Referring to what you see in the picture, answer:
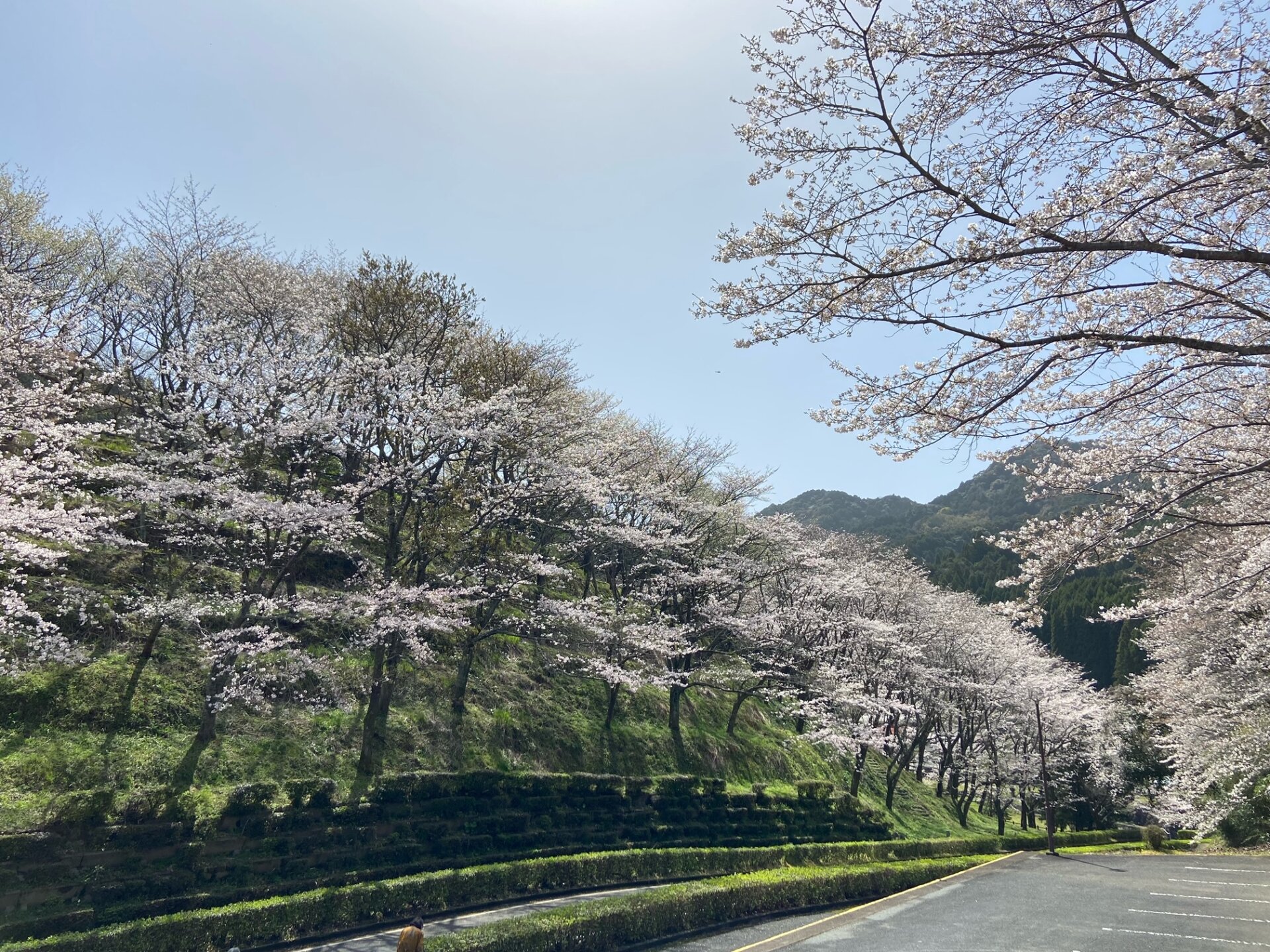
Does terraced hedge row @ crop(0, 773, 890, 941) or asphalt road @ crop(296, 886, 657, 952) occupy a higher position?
terraced hedge row @ crop(0, 773, 890, 941)

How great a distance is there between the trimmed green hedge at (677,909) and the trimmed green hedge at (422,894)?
169 cm

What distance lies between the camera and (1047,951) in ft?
36.4

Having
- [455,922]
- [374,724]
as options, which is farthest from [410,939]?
[374,724]

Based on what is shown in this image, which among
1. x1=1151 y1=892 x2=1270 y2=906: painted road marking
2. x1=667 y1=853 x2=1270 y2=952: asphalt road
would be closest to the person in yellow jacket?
x1=667 y1=853 x2=1270 y2=952: asphalt road

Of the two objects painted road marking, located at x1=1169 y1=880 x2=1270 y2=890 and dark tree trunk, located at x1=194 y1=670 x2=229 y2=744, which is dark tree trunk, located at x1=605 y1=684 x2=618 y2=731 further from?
painted road marking, located at x1=1169 y1=880 x2=1270 y2=890

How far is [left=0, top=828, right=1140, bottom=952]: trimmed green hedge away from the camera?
925cm

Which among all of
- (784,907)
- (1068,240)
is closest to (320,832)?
(784,907)

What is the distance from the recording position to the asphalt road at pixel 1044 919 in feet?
38.3

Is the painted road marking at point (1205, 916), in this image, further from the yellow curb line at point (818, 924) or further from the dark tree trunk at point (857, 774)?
the dark tree trunk at point (857, 774)

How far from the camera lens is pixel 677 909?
12.7 meters

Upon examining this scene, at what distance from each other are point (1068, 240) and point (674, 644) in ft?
63.9

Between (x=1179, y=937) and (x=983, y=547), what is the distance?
249 feet

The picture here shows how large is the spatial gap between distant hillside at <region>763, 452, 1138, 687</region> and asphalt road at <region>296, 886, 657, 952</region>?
23.3 m

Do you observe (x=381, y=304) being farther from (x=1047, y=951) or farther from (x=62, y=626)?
(x=1047, y=951)
